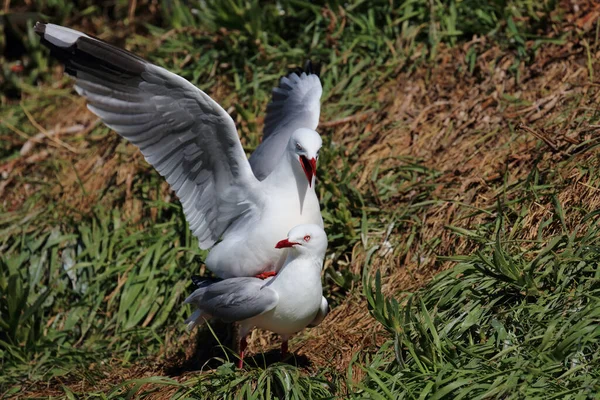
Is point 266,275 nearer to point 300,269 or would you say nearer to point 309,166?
point 300,269

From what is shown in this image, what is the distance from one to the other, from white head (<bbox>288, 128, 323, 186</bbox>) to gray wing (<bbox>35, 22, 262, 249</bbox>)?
273 mm

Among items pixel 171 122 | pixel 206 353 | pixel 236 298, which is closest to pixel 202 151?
pixel 171 122

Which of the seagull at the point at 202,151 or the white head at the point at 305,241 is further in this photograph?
the seagull at the point at 202,151

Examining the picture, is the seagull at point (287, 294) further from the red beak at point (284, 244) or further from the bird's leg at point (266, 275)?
the bird's leg at point (266, 275)

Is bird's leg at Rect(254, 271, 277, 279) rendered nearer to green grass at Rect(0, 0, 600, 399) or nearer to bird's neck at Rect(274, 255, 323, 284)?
bird's neck at Rect(274, 255, 323, 284)

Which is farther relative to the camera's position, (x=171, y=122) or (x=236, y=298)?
(x=171, y=122)

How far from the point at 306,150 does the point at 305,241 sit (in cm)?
48

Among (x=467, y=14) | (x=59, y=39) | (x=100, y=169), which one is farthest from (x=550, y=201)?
(x=100, y=169)

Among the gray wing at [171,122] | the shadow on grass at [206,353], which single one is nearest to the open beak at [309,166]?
the gray wing at [171,122]

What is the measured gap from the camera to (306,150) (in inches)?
160

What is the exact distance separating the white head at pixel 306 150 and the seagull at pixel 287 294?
34 centimetres

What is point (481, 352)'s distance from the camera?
3389 mm

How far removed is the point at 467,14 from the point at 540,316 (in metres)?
2.90

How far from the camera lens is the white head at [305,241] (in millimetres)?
3824
